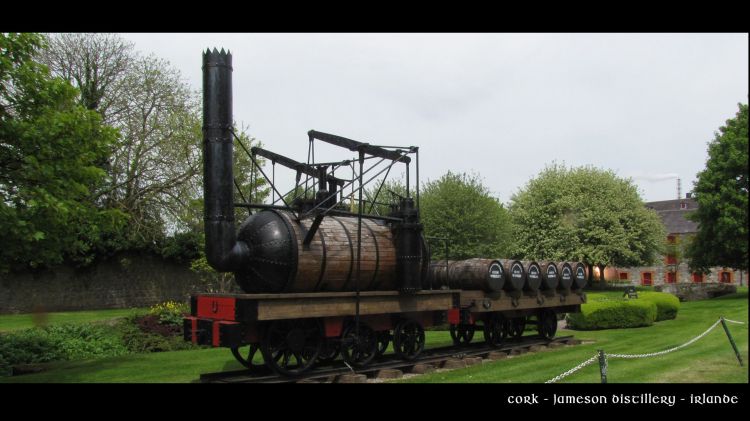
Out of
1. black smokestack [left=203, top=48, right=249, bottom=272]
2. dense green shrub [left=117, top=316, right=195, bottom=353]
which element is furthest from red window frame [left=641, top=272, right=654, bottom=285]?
black smokestack [left=203, top=48, right=249, bottom=272]

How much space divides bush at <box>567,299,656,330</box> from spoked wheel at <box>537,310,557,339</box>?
3932 mm

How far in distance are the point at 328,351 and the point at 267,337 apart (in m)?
1.85

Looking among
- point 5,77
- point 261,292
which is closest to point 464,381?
point 261,292

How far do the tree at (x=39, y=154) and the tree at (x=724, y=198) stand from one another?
32200mm

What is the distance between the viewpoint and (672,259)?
66.8 meters

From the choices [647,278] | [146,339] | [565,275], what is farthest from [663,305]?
[647,278]

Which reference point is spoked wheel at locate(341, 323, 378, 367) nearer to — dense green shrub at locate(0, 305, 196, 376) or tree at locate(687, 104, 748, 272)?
dense green shrub at locate(0, 305, 196, 376)

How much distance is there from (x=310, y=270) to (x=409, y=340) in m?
3.53

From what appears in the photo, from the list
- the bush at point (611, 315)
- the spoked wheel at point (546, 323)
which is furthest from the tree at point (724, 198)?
the spoked wheel at point (546, 323)

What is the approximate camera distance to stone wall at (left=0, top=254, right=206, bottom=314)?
2900 cm

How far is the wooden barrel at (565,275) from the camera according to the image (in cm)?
1805

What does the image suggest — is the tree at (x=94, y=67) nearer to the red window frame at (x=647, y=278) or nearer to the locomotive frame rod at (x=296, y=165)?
the locomotive frame rod at (x=296, y=165)

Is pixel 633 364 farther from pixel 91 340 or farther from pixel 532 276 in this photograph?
pixel 91 340

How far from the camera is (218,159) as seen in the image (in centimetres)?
1105
